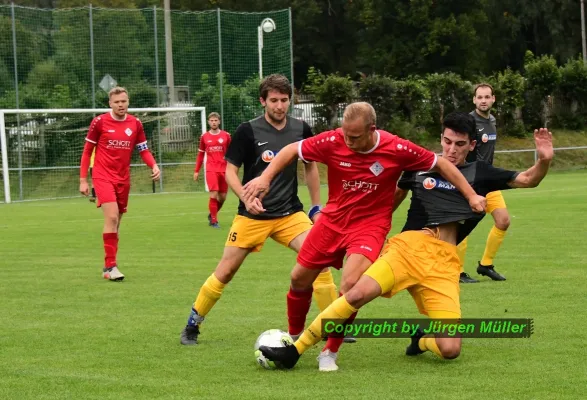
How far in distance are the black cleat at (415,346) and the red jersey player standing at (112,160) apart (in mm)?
5608

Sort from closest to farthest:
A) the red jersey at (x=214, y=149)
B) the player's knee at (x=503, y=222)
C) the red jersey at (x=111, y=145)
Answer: the player's knee at (x=503, y=222)
the red jersey at (x=111, y=145)
the red jersey at (x=214, y=149)

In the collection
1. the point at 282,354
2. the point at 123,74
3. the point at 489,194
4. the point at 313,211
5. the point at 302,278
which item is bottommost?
the point at 282,354

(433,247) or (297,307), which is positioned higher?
(433,247)

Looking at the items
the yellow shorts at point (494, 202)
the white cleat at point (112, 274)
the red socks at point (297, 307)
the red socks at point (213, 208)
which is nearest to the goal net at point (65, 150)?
the red socks at point (213, 208)

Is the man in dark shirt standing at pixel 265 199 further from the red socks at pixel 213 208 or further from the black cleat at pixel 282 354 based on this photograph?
the red socks at pixel 213 208

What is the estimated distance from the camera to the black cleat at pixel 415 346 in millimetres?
7164

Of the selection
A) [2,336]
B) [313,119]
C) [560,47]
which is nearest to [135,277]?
[2,336]

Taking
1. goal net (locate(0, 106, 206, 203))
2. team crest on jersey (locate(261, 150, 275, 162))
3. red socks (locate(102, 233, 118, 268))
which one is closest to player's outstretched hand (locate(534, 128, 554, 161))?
team crest on jersey (locate(261, 150, 275, 162))

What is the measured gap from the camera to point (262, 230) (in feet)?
25.9

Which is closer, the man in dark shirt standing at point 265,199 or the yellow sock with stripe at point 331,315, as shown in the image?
the yellow sock with stripe at point 331,315

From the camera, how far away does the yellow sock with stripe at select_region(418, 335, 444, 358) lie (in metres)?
6.90

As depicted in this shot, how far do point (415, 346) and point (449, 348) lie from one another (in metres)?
0.39

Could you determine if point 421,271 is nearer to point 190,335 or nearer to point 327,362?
point 327,362

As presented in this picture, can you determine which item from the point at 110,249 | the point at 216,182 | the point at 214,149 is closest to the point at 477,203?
the point at 110,249
